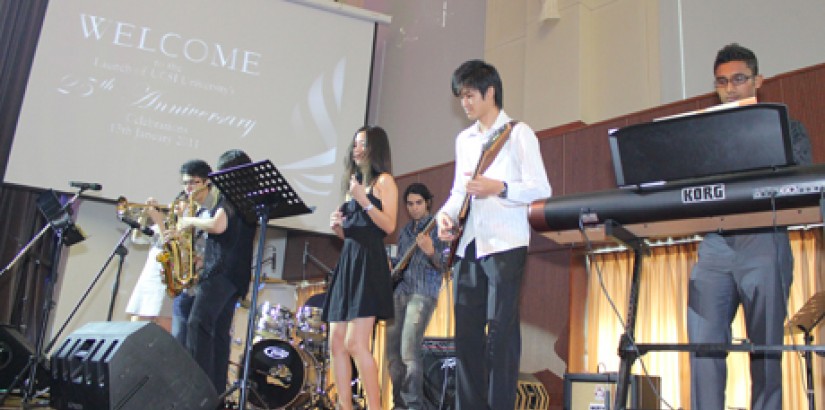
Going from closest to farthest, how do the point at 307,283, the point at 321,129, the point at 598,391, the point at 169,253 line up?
the point at 598,391, the point at 169,253, the point at 321,129, the point at 307,283

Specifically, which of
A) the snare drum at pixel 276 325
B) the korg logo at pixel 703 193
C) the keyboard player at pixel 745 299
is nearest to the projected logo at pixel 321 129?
the snare drum at pixel 276 325

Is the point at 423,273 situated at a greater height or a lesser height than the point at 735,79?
lesser

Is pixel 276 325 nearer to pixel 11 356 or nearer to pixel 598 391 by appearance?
pixel 11 356

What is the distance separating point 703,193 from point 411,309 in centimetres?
276

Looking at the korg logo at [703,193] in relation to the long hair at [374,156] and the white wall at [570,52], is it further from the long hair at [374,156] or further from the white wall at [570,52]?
the white wall at [570,52]

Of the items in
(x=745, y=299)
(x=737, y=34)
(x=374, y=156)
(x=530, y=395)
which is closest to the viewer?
(x=745, y=299)

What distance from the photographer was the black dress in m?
3.23

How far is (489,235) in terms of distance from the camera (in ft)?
8.24

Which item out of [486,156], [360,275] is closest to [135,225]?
[360,275]

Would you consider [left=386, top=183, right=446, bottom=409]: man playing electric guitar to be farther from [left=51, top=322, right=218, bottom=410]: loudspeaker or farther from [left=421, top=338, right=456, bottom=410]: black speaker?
[left=51, top=322, right=218, bottom=410]: loudspeaker

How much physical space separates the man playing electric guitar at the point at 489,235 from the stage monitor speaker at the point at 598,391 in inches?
66.1

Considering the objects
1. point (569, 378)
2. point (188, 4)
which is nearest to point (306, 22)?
point (188, 4)

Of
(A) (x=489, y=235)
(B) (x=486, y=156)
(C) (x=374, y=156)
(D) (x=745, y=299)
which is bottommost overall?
(D) (x=745, y=299)

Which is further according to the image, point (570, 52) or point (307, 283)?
point (307, 283)
